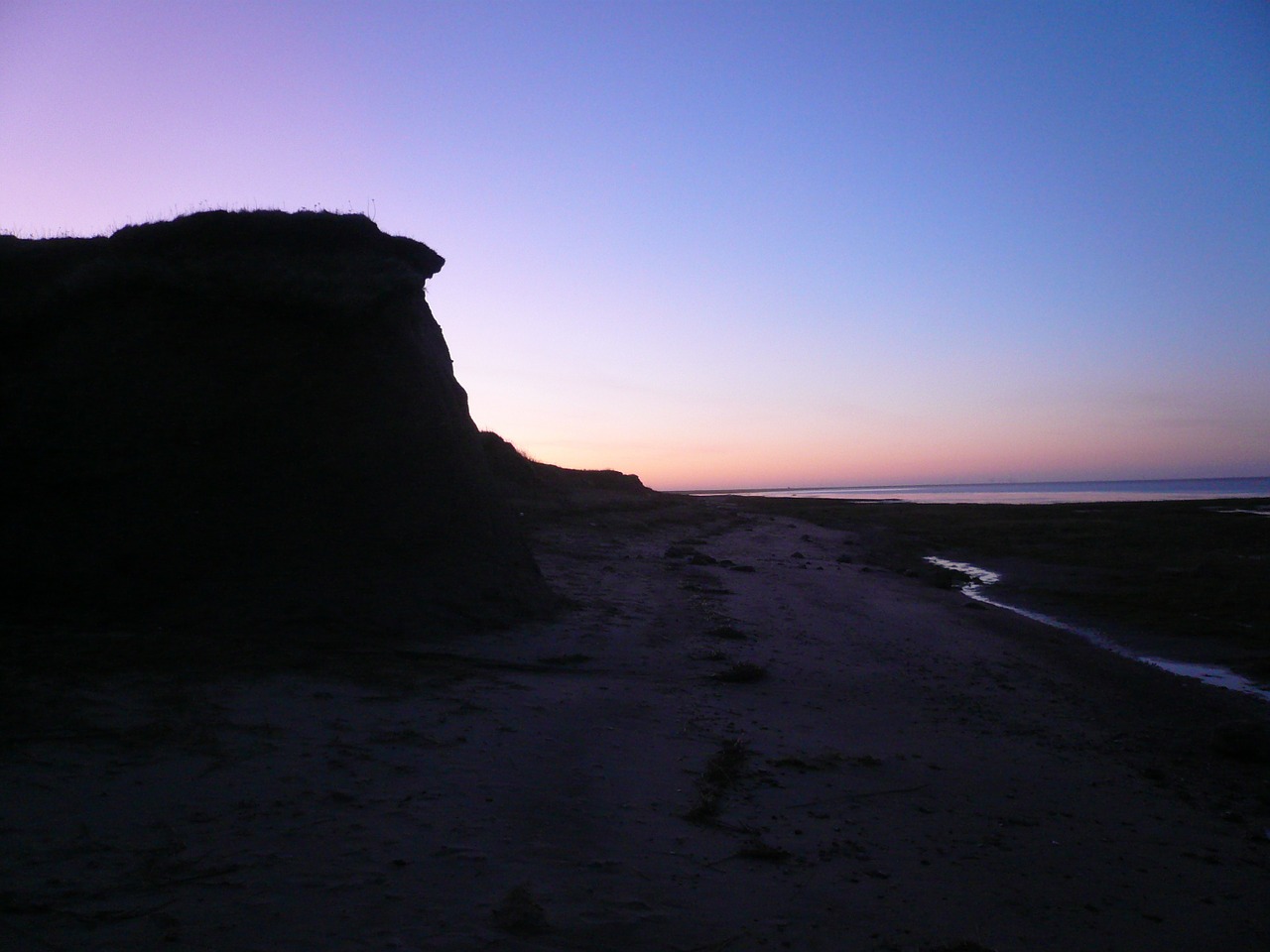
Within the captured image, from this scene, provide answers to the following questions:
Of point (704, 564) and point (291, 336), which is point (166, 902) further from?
point (704, 564)

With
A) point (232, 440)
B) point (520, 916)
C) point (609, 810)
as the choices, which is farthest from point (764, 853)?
point (232, 440)

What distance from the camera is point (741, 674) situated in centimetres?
897

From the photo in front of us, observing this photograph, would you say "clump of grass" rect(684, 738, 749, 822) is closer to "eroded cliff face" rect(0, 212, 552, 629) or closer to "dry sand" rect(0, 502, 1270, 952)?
"dry sand" rect(0, 502, 1270, 952)

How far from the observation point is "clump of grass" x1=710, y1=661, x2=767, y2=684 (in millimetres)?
8938

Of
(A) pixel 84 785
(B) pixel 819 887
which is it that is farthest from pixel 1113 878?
(A) pixel 84 785

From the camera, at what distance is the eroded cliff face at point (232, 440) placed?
8688mm

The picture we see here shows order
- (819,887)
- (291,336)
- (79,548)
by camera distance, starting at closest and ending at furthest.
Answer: (819,887) → (79,548) → (291,336)

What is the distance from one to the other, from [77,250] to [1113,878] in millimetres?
12908

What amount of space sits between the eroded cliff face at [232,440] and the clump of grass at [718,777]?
4249 mm

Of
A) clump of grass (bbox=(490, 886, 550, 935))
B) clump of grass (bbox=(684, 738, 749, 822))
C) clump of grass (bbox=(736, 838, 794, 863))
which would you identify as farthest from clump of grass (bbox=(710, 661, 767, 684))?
clump of grass (bbox=(490, 886, 550, 935))

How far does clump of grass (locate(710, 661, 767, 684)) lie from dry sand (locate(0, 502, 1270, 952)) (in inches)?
8.4

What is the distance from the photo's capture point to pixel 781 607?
14.2m

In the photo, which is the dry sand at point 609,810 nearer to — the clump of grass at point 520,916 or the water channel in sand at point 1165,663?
the clump of grass at point 520,916

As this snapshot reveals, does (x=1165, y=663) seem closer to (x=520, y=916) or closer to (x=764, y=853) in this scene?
(x=764, y=853)
